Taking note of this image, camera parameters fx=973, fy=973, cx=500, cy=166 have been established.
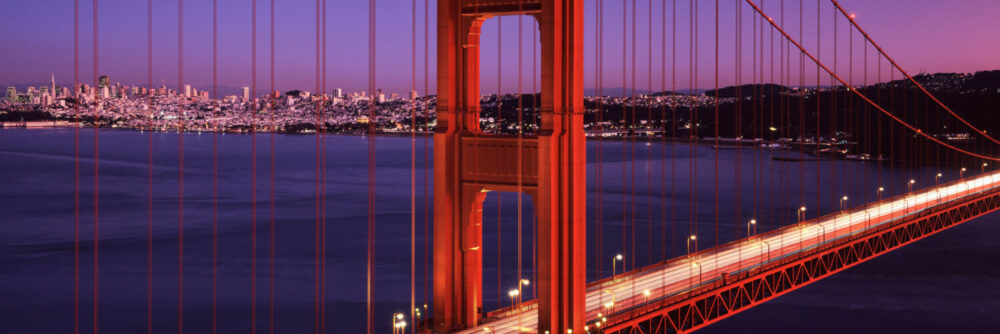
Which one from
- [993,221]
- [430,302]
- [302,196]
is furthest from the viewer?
[302,196]

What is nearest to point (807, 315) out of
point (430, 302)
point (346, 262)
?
point (430, 302)

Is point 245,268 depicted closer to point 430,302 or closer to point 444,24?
point 430,302

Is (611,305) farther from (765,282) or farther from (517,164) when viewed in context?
(765,282)

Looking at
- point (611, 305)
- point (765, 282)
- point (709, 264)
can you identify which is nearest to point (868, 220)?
point (709, 264)

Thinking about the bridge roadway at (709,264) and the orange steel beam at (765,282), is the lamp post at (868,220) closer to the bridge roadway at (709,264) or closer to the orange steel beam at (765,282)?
the bridge roadway at (709,264)

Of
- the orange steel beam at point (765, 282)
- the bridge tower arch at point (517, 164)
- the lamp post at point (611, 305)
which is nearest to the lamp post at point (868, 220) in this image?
the orange steel beam at point (765, 282)

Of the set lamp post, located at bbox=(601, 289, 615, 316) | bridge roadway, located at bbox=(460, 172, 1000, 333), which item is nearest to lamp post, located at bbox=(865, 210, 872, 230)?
bridge roadway, located at bbox=(460, 172, 1000, 333)

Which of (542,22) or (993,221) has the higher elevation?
(542,22)
